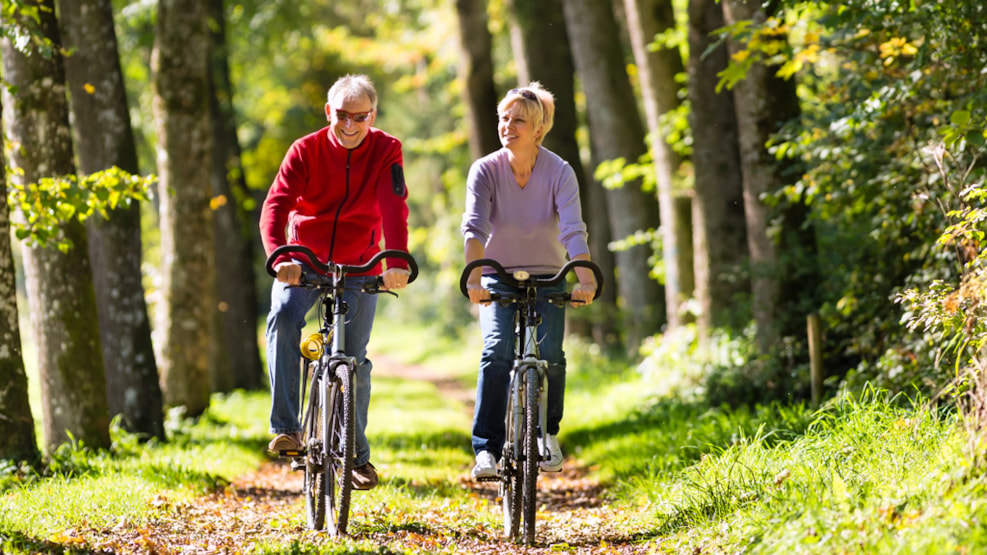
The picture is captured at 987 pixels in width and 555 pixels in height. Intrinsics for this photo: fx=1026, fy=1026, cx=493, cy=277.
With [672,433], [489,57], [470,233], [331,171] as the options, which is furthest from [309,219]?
[489,57]

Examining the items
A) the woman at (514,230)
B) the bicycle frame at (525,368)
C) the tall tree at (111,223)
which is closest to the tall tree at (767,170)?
the woman at (514,230)

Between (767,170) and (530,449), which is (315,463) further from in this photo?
(767,170)

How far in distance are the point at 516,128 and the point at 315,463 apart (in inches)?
79.0

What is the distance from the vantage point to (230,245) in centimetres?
1605

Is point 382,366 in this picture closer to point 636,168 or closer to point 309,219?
point 636,168

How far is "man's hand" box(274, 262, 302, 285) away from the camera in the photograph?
15.7ft

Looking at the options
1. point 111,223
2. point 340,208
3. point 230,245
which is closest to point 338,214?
point 340,208

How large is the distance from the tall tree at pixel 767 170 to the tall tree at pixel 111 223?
A: 17.8 ft

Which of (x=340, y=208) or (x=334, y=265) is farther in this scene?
(x=340, y=208)

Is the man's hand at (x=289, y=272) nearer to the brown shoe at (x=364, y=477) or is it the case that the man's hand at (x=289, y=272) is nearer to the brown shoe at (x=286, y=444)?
the brown shoe at (x=286, y=444)

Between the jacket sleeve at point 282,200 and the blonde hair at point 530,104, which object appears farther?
the blonde hair at point 530,104

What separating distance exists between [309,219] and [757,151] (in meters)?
4.94

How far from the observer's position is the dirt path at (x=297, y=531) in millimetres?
4969

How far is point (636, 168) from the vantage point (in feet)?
42.7
